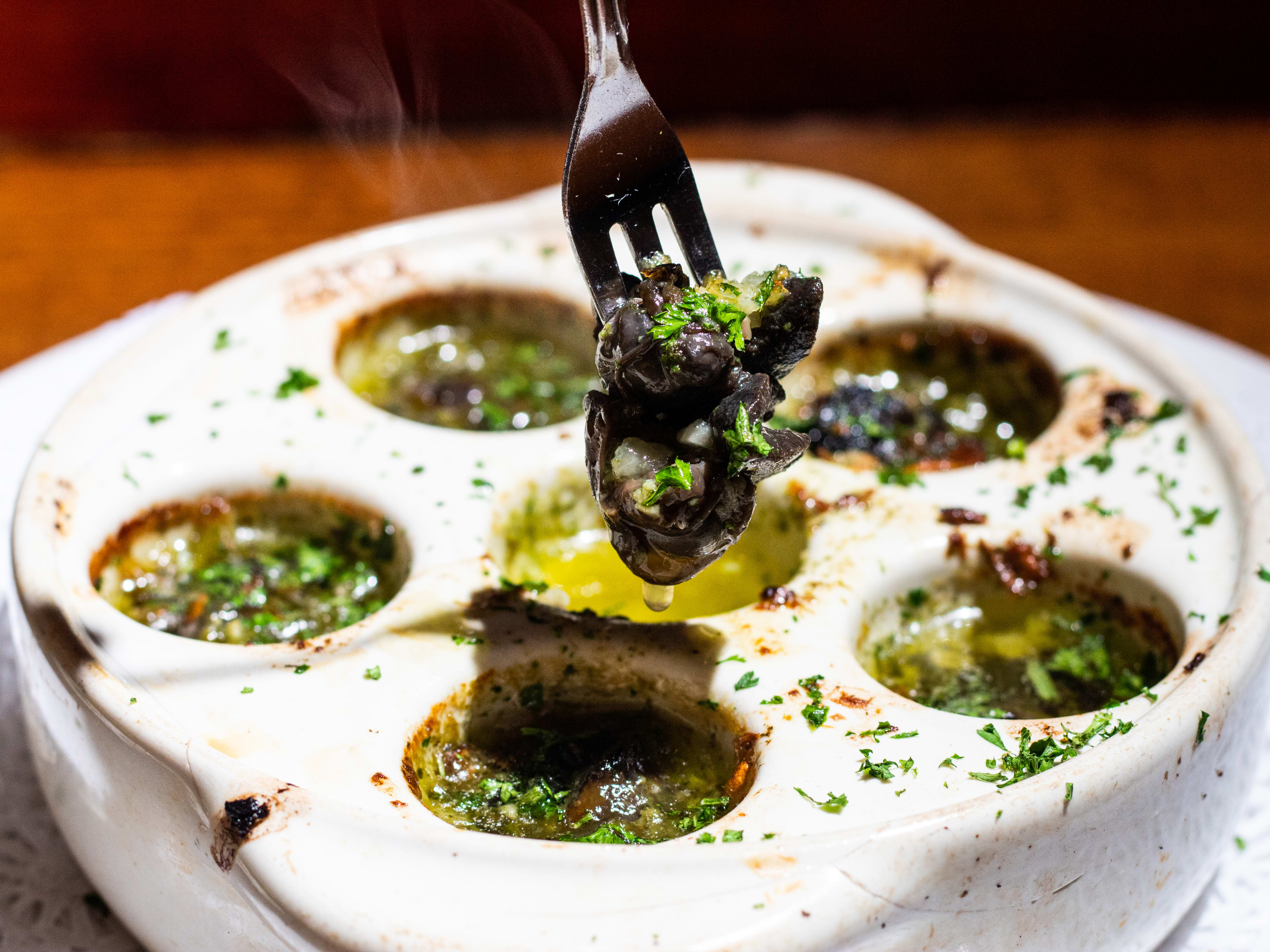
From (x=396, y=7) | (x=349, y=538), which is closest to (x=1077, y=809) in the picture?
(x=349, y=538)

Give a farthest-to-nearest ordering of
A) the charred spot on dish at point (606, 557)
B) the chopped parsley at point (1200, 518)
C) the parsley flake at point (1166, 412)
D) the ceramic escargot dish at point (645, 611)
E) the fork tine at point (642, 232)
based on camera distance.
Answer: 1. the parsley flake at point (1166, 412)
2. the charred spot on dish at point (606, 557)
3. the chopped parsley at point (1200, 518)
4. the fork tine at point (642, 232)
5. the ceramic escargot dish at point (645, 611)

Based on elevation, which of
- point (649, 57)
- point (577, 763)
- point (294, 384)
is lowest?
point (649, 57)

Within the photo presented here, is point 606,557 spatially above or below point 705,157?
above

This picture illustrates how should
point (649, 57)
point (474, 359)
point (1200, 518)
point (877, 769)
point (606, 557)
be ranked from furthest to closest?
1. point (649, 57)
2. point (474, 359)
3. point (606, 557)
4. point (1200, 518)
5. point (877, 769)

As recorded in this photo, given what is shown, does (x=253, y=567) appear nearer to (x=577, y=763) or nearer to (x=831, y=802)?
(x=577, y=763)

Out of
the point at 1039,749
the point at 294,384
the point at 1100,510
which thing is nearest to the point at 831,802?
the point at 1039,749

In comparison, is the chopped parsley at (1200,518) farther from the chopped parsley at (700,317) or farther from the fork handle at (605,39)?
the fork handle at (605,39)

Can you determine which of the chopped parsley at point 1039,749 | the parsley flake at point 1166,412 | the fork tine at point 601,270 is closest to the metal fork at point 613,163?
the fork tine at point 601,270
